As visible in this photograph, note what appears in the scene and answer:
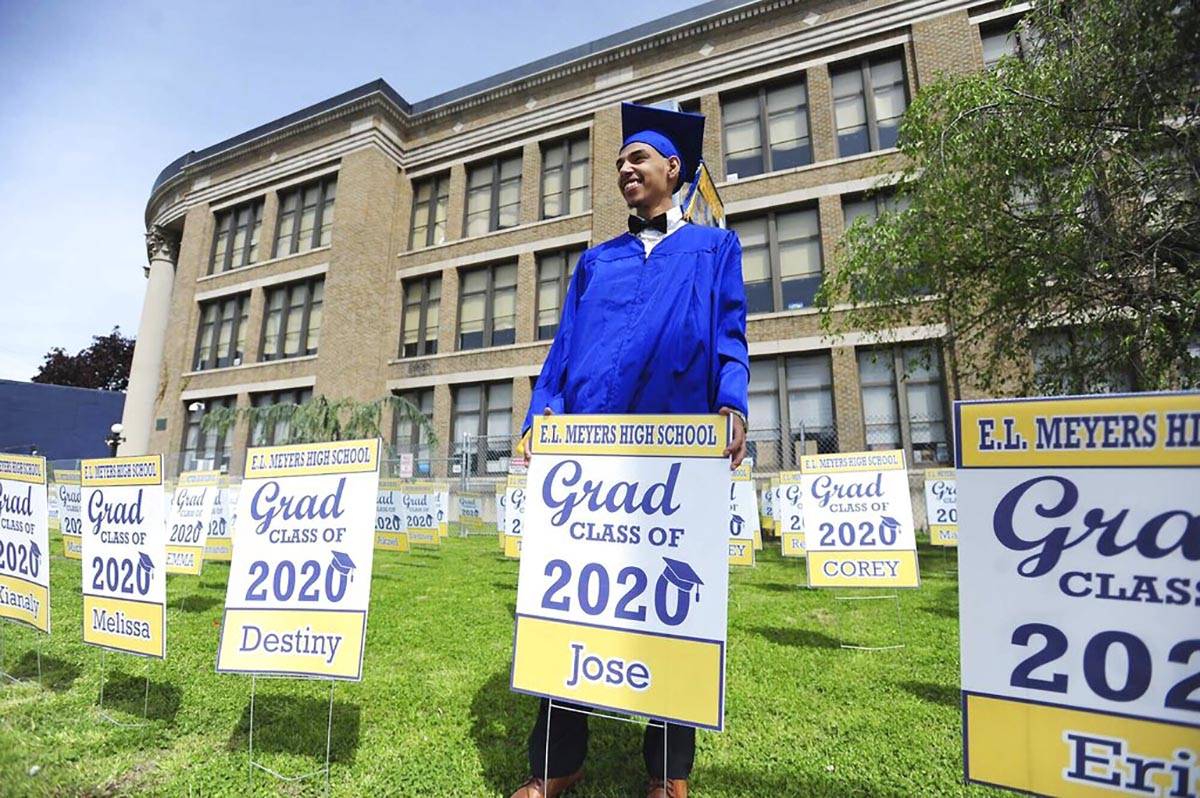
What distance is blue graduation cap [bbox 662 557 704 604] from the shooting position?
200 centimetres

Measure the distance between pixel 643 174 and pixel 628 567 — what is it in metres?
1.63

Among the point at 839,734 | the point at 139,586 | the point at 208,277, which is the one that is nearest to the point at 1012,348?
the point at 839,734

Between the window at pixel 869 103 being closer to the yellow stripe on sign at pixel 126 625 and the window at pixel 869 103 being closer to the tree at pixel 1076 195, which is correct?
the tree at pixel 1076 195

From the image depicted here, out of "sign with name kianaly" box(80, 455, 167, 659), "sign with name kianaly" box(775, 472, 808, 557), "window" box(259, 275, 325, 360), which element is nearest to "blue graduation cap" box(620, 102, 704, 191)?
"sign with name kianaly" box(80, 455, 167, 659)

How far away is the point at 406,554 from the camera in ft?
37.4

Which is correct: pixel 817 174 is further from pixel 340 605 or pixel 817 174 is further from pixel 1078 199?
pixel 340 605

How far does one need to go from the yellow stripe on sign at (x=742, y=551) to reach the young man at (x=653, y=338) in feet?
18.2

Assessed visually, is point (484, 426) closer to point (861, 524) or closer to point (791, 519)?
point (791, 519)

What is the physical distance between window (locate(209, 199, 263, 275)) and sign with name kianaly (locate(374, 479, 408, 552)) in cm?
2020

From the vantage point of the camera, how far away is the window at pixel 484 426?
822 inches

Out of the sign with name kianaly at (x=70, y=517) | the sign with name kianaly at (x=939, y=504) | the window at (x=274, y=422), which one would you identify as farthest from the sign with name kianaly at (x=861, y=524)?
the window at (x=274, y=422)

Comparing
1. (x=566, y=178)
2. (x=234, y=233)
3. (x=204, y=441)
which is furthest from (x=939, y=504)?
(x=234, y=233)

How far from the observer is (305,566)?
2.81 m

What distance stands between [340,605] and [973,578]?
8.13 ft
